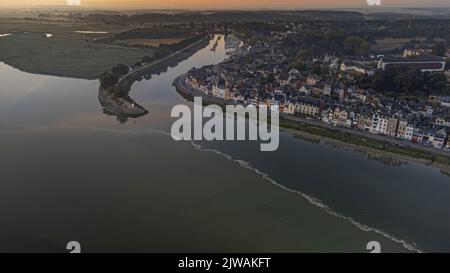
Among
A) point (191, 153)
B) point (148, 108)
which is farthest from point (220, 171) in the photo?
point (148, 108)

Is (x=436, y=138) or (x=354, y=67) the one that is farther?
(x=354, y=67)

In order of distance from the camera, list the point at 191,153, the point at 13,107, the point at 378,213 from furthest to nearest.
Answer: the point at 13,107, the point at 191,153, the point at 378,213

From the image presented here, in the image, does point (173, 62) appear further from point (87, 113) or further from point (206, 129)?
point (206, 129)

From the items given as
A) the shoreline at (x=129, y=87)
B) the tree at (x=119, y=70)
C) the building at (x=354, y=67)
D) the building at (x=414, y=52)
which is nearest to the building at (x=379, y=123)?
the shoreline at (x=129, y=87)

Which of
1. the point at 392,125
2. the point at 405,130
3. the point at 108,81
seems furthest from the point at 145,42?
the point at 405,130

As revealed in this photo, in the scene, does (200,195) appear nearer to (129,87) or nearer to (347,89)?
(347,89)

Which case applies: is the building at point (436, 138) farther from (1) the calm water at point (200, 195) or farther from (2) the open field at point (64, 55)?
(2) the open field at point (64, 55)
